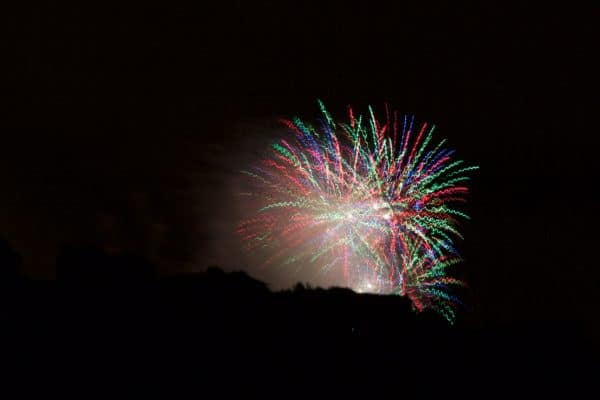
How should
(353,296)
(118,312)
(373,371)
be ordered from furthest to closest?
(353,296) → (373,371) → (118,312)

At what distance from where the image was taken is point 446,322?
2567cm

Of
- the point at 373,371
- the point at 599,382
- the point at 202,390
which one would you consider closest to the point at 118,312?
the point at 202,390

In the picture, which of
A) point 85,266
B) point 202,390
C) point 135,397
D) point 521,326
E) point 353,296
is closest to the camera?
point 135,397

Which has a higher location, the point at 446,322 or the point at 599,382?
→ the point at 446,322

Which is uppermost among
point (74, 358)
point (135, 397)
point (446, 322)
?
point (446, 322)

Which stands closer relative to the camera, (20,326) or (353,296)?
(20,326)

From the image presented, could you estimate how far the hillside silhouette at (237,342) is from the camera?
15508 mm

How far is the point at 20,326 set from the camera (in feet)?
51.1

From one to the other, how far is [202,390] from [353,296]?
31.3 feet

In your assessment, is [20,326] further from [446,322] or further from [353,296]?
[446,322]

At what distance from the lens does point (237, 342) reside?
18.4 m

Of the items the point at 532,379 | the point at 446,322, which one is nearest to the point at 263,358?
the point at 446,322

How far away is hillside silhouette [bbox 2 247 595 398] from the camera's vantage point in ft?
50.9

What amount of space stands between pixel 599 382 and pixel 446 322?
24.7 feet
